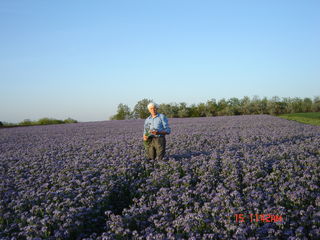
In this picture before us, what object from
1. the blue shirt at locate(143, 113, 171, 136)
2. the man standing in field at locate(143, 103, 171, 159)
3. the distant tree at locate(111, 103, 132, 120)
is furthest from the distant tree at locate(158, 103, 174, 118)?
the blue shirt at locate(143, 113, 171, 136)

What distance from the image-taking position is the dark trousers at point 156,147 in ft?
24.4


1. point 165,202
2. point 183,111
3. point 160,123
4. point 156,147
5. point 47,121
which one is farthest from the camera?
point 183,111

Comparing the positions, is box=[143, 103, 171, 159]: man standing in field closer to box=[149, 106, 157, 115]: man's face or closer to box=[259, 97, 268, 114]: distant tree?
box=[149, 106, 157, 115]: man's face

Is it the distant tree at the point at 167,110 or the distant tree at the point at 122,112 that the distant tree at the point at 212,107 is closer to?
the distant tree at the point at 167,110

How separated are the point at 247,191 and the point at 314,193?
1158 millimetres

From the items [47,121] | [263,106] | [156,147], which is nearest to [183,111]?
[263,106]

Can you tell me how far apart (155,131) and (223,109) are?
45955mm

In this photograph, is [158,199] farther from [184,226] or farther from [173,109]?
[173,109]

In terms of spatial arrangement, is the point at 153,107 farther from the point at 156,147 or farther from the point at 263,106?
the point at 263,106

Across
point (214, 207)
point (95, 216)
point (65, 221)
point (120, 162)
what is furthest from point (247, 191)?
point (120, 162)

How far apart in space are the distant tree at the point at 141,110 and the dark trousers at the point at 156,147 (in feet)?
138

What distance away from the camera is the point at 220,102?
184 ft

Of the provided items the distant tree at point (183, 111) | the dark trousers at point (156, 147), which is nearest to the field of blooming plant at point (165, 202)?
the dark trousers at point (156, 147)

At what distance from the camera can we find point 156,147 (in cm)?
760
